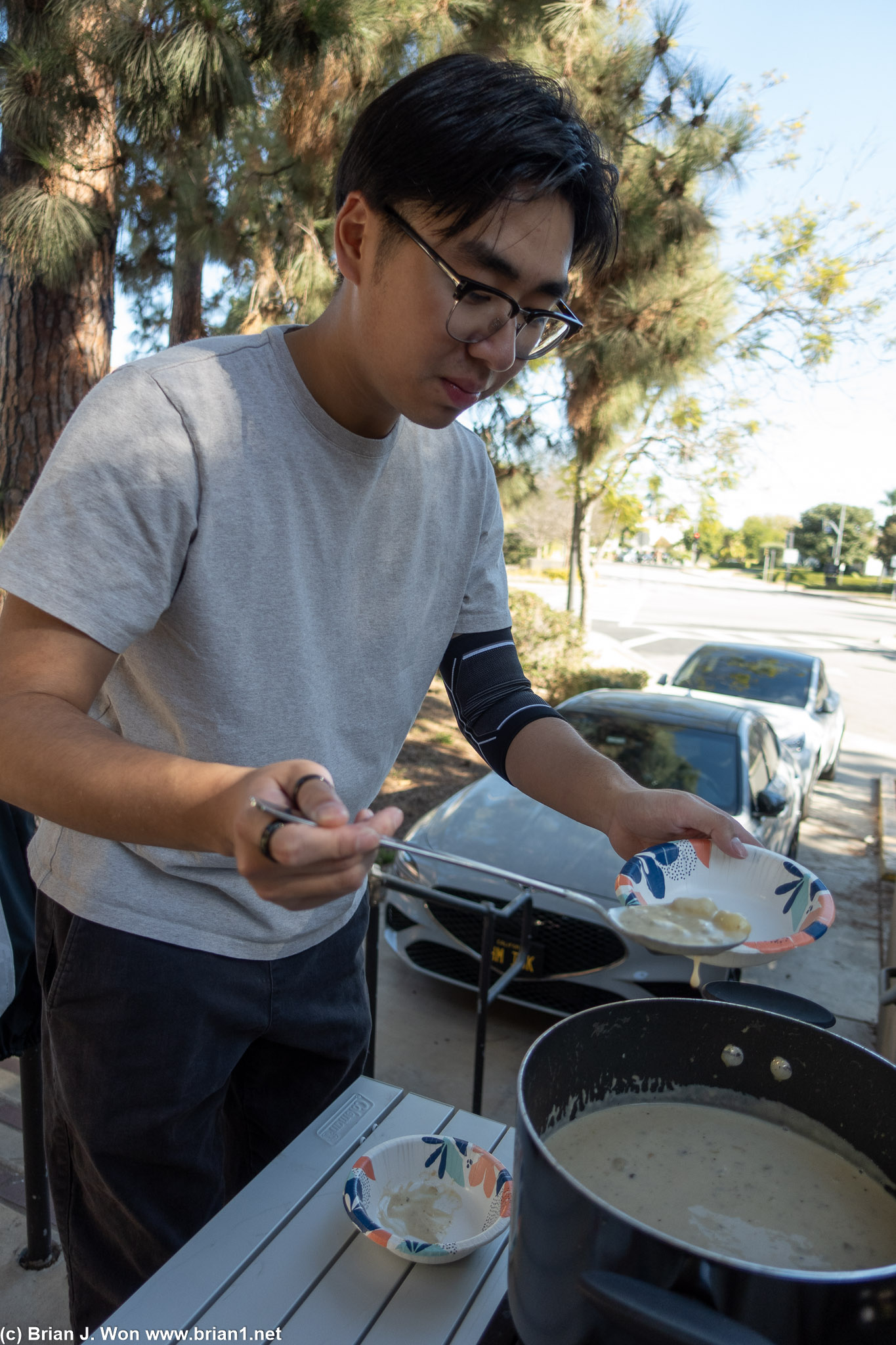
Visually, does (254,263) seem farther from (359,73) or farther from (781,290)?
(781,290)

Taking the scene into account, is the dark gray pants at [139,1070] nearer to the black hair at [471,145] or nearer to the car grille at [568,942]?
the black hair at [471,145]

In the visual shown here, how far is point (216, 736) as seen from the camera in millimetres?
1235

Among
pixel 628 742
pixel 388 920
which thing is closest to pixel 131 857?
pixel 388 920

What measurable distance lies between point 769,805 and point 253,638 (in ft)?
12.6

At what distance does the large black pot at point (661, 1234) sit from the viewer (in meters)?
0.70

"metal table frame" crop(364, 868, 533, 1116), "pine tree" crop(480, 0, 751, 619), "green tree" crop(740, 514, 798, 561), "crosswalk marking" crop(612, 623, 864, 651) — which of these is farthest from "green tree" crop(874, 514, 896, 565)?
"metal table frame" crop(364, 868, 533, 1116)

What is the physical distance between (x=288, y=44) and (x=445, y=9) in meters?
0.91

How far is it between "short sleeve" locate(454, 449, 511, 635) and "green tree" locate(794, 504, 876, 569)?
64889mm

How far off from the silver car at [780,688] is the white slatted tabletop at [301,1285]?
5.88 metres

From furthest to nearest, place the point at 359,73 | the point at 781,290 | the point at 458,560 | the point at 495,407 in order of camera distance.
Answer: the point at 781,290 → the point at 495,407 → the point at 359,73 → the point at 458,560

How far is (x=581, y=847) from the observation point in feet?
13.2

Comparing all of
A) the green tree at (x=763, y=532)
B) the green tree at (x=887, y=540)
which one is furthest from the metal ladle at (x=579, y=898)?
the green tree at (x=763, y=532)

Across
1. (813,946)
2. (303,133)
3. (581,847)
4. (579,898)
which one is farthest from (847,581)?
(579,898)

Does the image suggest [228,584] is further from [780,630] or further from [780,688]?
[780,630]
